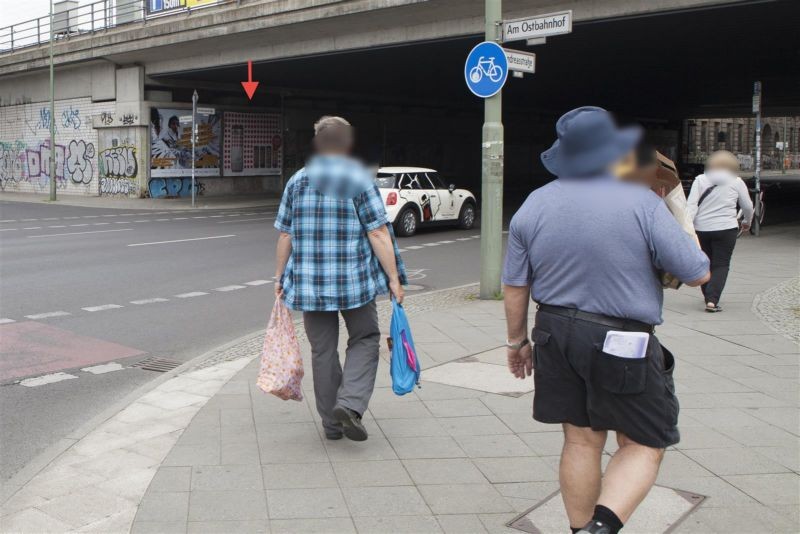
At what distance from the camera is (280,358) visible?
4727 millimetres

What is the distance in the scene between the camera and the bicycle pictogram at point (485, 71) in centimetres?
962

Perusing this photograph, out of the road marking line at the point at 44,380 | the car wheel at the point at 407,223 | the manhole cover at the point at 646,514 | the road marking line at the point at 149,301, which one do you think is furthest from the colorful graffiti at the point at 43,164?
the manhole cover at the point at 646,514

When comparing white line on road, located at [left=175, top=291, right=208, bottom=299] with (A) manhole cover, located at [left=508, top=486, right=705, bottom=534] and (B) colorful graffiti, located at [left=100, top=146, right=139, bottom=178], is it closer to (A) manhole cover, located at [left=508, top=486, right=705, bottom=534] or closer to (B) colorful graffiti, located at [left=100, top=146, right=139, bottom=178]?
(A) manhole cover, located at [left=508, top=486, right=705, bottom=534]

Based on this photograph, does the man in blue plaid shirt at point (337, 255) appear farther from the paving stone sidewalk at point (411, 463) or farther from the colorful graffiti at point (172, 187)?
the colorful graffiti at point (172, 187)

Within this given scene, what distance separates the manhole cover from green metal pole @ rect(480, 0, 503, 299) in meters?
5.99

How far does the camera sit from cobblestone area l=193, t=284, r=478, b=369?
7.24 m

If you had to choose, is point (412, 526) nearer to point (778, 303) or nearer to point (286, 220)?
point (286, 220)

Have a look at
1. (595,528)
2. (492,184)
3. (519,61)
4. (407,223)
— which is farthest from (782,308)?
(407,223)

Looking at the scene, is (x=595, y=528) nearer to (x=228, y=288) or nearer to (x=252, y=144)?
(x=228, y=288)

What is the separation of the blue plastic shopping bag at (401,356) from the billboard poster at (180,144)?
29.0m

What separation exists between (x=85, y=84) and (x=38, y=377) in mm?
29911

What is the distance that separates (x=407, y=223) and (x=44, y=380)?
12610 millimetres

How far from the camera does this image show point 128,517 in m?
3.81

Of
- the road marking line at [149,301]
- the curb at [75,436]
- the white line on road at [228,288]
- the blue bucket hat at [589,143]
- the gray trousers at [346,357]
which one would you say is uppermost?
the blue bucket hat at [589,143]
